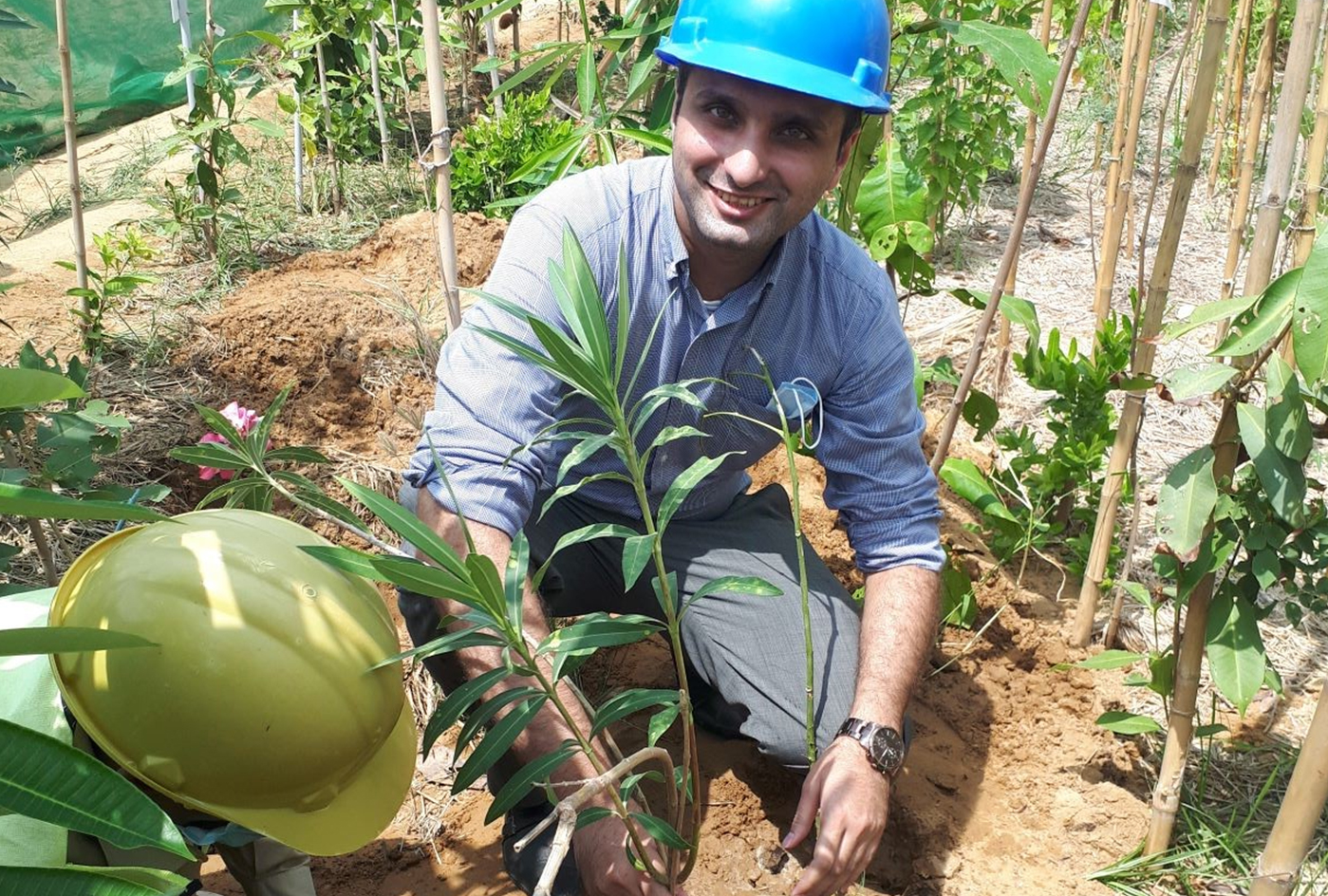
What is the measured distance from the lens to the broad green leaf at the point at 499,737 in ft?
4.11

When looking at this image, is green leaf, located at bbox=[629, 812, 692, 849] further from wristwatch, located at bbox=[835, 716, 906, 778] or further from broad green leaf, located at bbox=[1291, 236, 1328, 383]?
broad green leaf, located at bbox=[1291, 236, 1328, 383]

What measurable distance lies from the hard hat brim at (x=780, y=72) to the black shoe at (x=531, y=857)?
117cm

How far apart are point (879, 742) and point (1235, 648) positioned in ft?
1.85

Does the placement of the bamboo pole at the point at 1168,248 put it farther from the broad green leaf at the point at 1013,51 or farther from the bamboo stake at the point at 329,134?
the bamboo stake at the point at 329,134

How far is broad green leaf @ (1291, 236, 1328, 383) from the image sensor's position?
4.52 feet

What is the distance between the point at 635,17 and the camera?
2.52 metres

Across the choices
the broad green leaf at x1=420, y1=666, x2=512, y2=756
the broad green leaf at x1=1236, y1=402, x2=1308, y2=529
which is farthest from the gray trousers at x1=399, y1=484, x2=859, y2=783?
the broad green leaf at x1=1236, y1=402, x2=1308, y2=529

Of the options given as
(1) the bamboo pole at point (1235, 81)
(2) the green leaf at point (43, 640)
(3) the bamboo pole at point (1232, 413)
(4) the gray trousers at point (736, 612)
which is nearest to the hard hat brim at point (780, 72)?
(3) the bamboo pole at point (1232, 413)

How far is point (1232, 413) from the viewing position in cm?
171

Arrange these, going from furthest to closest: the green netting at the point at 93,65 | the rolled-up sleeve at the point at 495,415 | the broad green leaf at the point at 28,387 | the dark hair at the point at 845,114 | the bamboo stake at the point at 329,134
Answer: the green netting at the point at 93,65, the bamboo stake at the point at 329,134, the dark hair at the point at 845,114, the rolled-up sleeve at the point at 495,415, the broad green leaf at the point at 28,387

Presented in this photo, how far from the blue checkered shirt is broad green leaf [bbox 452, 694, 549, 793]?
676mm

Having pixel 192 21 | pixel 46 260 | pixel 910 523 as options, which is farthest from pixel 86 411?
pixel 192 21

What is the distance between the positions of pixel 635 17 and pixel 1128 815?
1883 mm

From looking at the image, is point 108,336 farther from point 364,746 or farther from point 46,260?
point 364,746
